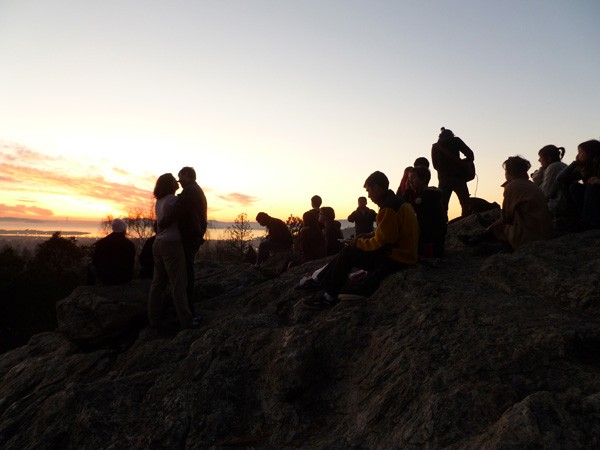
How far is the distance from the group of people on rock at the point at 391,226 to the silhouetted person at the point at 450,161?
93 centimetres

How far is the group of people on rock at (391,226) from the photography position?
6.49 metres

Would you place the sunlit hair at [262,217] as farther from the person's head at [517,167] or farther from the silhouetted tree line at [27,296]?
the silhouetted tree line at [27,296]

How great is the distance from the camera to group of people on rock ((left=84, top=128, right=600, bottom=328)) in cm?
649

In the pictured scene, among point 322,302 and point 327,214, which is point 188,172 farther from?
point 327,214

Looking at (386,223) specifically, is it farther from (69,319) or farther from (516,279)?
(69,319)

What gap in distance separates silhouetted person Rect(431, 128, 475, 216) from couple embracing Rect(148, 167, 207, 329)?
211 inches

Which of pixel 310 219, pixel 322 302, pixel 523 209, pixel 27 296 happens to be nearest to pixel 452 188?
pixel 523 209

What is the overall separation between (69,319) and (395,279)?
6.22 m

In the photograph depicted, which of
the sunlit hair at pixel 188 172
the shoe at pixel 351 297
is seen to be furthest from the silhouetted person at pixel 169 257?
the shoe at pixel 351 297

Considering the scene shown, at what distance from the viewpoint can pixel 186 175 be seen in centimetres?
788

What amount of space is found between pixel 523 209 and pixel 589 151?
1494 mm

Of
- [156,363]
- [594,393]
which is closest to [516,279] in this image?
[594,393]

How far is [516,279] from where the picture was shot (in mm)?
6078

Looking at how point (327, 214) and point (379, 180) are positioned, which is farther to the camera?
point (327, 214)
